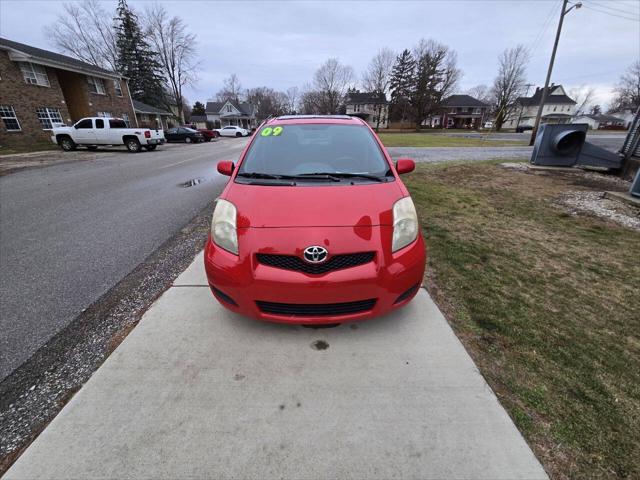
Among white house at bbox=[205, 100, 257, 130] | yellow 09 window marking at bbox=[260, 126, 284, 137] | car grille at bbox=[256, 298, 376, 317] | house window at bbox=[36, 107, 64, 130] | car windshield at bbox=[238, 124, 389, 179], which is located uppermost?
white house at bbox=[205, 100, 257, 130]

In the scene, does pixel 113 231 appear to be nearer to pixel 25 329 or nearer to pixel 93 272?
pixel 93 272

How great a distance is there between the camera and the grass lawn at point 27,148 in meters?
15.7

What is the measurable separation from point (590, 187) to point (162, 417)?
10071 mm

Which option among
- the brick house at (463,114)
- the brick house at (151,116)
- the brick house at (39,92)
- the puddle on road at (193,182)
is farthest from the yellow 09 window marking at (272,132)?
the brick house at (463,114)

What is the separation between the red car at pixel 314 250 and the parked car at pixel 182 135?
29.2 m

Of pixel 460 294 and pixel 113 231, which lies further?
pixel 113 231

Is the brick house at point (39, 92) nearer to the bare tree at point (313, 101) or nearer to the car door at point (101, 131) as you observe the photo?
the car door at point (101, 131)

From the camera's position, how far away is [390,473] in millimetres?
1396

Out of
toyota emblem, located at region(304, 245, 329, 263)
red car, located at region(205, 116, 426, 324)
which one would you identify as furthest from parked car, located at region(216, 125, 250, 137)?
toyota emblem, located at region(304, 245, 329, 263)

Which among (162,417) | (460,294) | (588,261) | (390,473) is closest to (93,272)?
(162,417)

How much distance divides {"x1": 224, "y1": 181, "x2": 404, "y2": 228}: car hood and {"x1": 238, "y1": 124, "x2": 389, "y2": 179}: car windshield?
30 centimetres

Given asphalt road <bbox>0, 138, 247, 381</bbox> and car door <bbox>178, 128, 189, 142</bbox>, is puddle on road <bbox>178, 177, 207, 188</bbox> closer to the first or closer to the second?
asphalt road <bbox>0, 138, 247, 381</bbox>

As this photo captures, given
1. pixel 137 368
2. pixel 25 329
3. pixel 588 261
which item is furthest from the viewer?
pixel 588 261

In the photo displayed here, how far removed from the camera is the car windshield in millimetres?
2713
